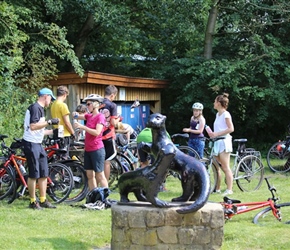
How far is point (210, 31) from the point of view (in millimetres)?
18781

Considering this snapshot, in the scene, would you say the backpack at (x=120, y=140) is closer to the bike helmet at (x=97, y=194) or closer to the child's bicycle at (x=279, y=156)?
the bike helmet at (x=97, y=194)

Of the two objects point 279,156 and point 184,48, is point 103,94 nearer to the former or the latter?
point 279,156

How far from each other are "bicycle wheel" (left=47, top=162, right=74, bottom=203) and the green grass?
28 centimetres

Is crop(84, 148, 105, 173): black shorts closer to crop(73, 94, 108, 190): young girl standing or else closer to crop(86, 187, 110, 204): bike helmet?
crop(73, 94, 108, 190): young girl standing

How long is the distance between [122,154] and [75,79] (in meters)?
4.46

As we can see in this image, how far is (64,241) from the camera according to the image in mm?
5895

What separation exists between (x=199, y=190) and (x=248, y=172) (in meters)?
4.35

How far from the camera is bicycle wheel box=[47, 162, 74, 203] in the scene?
27.0 feet

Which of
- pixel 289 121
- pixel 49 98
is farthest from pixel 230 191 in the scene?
pixel 289 121

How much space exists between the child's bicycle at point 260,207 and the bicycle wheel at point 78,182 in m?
2.56

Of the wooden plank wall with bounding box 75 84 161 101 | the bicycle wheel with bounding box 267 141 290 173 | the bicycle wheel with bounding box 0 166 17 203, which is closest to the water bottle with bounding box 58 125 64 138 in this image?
the bicycle wheel with bounding box 0 166 17 203

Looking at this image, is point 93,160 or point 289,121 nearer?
point 93,160

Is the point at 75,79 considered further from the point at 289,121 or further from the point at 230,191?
the point at 289,121

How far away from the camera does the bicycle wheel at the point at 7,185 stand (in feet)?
26.2
